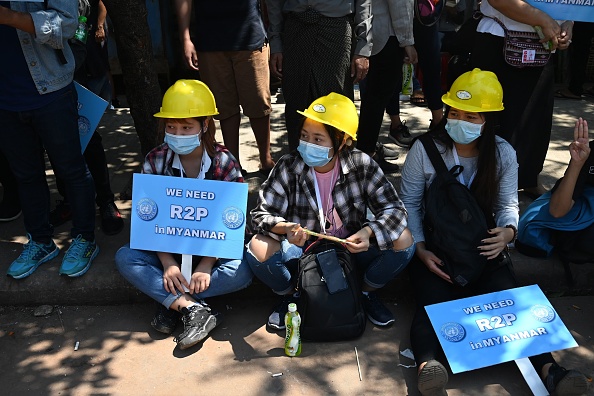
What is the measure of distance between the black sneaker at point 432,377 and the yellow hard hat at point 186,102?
66.7 inches

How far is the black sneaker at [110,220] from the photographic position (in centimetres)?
392

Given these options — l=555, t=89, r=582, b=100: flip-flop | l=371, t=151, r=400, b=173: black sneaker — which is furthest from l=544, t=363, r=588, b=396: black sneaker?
l=555, t=89, r=582, b=100: flip-flop

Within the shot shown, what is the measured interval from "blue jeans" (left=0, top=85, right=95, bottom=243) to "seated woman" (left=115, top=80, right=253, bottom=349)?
0.40 m

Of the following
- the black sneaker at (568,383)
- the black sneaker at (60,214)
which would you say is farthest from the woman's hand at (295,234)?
the black sneaker at (60,214)

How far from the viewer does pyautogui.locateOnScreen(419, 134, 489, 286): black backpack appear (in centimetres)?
316

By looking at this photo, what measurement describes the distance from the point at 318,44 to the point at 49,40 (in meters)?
1.60

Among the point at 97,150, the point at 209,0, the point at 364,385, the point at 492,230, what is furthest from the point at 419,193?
the point at 97,150

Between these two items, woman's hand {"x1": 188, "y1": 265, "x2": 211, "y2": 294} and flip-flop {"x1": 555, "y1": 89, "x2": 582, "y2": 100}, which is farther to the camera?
flip-flop {"x1": 555, "y1": 89, "x2": 582, "y2": 100}

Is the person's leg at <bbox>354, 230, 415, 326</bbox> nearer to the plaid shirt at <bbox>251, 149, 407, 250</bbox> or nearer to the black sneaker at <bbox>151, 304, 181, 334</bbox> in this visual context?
the plaid shirt at <bbox>251, 149, 407, 250</bbox>

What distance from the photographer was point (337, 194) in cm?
331

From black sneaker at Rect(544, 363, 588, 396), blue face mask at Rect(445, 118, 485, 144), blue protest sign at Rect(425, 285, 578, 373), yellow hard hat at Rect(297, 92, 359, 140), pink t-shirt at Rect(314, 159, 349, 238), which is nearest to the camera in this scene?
black sneaker at Rect(544, 363, 588, 396)

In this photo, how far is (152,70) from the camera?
421 cm

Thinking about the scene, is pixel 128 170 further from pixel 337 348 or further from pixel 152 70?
pixel 337 348

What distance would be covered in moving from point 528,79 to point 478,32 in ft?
1.41
